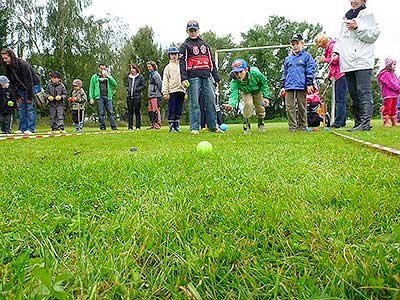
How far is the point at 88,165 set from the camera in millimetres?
2352

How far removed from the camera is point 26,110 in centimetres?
775

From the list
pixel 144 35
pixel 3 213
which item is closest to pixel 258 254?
pixel 3 213

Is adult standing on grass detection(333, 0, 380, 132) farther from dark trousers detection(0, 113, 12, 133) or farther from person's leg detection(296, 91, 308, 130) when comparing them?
dark trousers detection(0, 113, 12, 133)

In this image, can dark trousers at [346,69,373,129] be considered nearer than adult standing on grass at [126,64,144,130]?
Yes

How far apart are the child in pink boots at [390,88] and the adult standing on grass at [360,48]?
3.55m

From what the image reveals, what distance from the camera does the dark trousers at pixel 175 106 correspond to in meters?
7.44

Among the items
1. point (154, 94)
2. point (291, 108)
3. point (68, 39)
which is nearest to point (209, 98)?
point (291, 108)

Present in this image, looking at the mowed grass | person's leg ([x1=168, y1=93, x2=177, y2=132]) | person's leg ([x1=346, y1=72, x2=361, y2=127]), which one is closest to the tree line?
person's leg ([x1=168, y1=93, x2=177, y2=132])

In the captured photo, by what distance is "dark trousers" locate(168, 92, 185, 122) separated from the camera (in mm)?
7441

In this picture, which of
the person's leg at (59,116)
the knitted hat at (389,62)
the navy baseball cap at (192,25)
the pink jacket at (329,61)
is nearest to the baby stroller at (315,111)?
the pink jacket at (329,61)

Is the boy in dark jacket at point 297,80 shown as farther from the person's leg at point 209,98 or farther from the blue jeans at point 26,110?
the blue jeans at point 26,110

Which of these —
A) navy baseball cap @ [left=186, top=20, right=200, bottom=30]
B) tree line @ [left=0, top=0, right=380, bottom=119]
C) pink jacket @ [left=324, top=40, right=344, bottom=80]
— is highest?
tree line @ [left=0, top=0, right=380, bottom=119]

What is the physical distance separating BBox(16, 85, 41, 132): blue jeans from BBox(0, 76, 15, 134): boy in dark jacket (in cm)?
17

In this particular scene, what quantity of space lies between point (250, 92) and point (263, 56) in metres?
36.9
